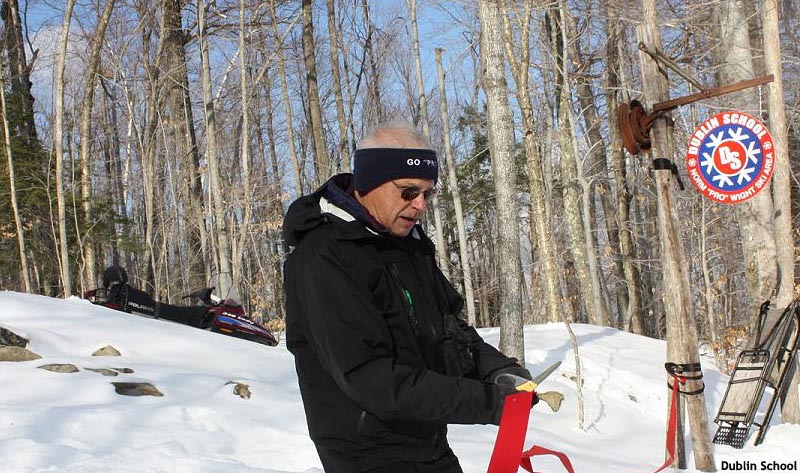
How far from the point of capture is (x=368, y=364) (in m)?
1.97

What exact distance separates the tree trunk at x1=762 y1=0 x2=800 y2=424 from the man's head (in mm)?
6980

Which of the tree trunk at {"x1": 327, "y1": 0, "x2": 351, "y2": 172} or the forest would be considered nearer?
the forest

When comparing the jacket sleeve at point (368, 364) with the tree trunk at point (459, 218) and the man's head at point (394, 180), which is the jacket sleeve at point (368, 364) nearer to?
the man's head at point (394, 180)

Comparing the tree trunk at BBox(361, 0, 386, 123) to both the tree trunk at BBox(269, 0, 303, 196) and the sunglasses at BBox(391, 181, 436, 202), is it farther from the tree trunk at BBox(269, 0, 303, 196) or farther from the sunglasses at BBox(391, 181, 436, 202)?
the sunglasses at BBox(391, 181, 436, 202)

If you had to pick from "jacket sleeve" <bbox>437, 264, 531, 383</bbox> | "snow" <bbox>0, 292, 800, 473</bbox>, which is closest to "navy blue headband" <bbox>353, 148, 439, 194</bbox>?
"jacket sleeve" <bbox>437, 264, 531, 383</bbox>

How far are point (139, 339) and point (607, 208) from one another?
19.8m

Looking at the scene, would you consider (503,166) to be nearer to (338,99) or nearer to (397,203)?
(397,203)

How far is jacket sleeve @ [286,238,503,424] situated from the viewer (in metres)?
1.97

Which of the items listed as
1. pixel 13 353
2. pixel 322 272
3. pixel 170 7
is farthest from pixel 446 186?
pixel 322 272

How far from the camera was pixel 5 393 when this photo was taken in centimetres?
652

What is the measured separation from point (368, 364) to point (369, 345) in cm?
5

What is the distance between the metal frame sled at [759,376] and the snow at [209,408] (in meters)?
0.28

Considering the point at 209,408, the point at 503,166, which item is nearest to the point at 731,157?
the point at 503,166

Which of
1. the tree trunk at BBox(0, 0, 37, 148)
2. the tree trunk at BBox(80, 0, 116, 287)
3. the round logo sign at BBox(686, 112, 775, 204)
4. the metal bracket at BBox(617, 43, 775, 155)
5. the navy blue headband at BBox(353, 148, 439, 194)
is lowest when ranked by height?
the navy blue headband at BBox(353, 148, 439, 194)
